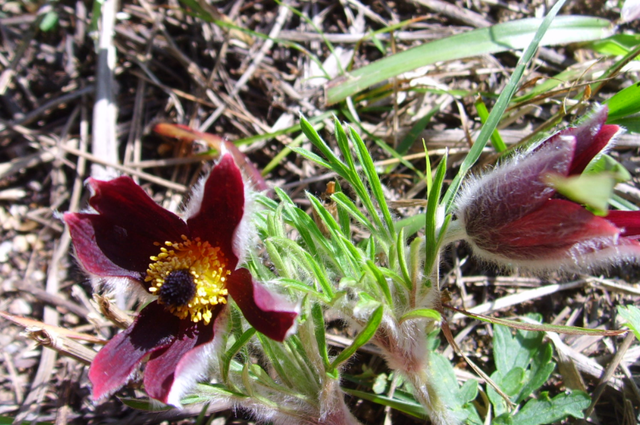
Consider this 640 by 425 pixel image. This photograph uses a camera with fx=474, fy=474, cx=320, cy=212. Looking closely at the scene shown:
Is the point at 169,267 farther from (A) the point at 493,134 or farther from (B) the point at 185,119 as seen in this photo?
(A) the point at 493,134

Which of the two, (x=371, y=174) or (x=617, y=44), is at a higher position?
(x=617, y=44)

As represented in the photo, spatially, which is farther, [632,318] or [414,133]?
[414,133]

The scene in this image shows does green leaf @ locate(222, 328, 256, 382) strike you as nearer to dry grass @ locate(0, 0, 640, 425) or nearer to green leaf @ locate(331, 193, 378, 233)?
green leaf @ locate(331, 193, 378, 233)

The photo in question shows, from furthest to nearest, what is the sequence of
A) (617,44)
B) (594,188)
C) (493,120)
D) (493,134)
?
(617,44) < (493,134) < (493,120) < (594,188)

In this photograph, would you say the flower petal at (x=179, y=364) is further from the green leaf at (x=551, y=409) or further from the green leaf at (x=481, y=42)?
the green leaf at (x=481, y=42)

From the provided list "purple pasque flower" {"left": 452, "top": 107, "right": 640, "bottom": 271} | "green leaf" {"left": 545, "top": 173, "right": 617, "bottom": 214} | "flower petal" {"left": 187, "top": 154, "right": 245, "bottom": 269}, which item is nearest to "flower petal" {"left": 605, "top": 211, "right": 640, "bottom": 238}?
"purple pasque flower" {"left": 452, "top": 107, "right": 640, "bottom": 271}

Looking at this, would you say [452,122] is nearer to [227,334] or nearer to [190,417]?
[227,334]

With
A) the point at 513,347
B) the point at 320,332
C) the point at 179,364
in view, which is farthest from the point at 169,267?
the point at 513,347
